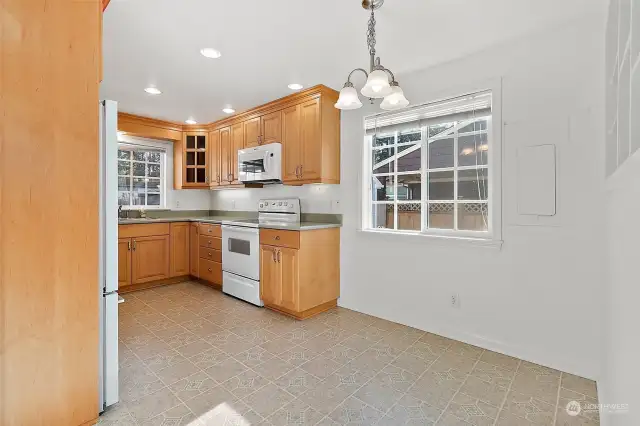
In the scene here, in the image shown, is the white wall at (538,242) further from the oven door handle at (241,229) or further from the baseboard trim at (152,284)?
the baseboard trim at (152,284)

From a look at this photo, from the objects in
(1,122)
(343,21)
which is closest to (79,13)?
(1,122)

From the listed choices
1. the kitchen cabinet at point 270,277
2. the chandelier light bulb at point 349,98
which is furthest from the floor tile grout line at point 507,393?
the kitchen cabinet at point 270,277

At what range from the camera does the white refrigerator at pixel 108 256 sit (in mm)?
1751

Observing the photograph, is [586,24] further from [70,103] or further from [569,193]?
[70,103]

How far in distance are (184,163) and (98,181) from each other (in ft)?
11.6

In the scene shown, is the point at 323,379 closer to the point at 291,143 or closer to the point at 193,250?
the point at 291,143

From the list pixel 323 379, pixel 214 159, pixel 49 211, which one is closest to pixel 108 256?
pixel 49 211

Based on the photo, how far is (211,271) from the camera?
14.1 feet

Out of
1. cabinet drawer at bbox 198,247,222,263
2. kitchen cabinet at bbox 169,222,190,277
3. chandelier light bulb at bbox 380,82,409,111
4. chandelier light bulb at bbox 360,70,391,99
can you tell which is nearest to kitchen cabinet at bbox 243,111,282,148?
cabinet drawer at bbox 198,247,222,263

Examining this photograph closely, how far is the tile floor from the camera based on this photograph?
1.72 m

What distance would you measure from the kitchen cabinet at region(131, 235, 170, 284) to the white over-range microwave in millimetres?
1507

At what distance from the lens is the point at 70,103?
1.51 metres

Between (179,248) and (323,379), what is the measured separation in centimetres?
335

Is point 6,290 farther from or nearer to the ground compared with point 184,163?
nearer to the ground
